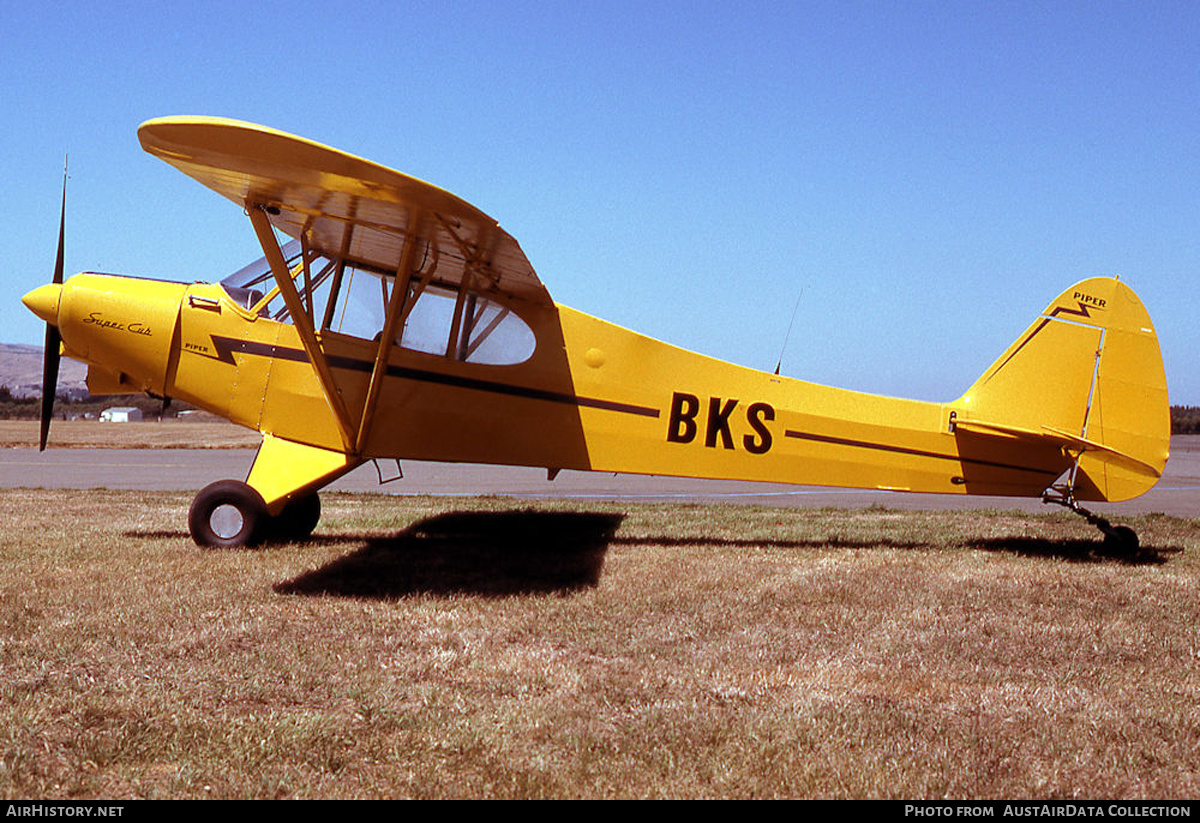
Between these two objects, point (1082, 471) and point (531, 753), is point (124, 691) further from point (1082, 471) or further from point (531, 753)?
point (1082, 471)

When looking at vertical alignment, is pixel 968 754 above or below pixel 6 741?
above

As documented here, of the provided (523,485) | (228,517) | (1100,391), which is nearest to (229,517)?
(228,517)

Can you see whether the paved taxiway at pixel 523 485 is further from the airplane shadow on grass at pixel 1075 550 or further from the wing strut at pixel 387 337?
the wing strut at pixel 387 337

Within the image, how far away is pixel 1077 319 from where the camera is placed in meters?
8.04

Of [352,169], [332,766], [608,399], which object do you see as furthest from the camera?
[608,399]

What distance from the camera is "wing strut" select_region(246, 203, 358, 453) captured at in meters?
6.46

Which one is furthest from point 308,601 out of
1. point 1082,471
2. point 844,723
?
point 1082,471

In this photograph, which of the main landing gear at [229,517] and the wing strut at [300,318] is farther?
the main landing gear at [229,517]

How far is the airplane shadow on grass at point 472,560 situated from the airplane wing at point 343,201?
226 cm

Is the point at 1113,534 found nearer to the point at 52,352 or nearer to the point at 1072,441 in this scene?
the point at 1072,441

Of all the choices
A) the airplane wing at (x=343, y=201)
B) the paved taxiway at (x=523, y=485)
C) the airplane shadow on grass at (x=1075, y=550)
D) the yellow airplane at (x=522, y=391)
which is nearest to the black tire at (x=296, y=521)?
the yellow airplane at (x=522, y=391)

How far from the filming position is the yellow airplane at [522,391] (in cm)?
759

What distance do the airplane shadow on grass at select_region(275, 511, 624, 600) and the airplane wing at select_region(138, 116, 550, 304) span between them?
226 centimetres

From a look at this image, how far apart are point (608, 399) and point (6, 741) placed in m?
5.31
